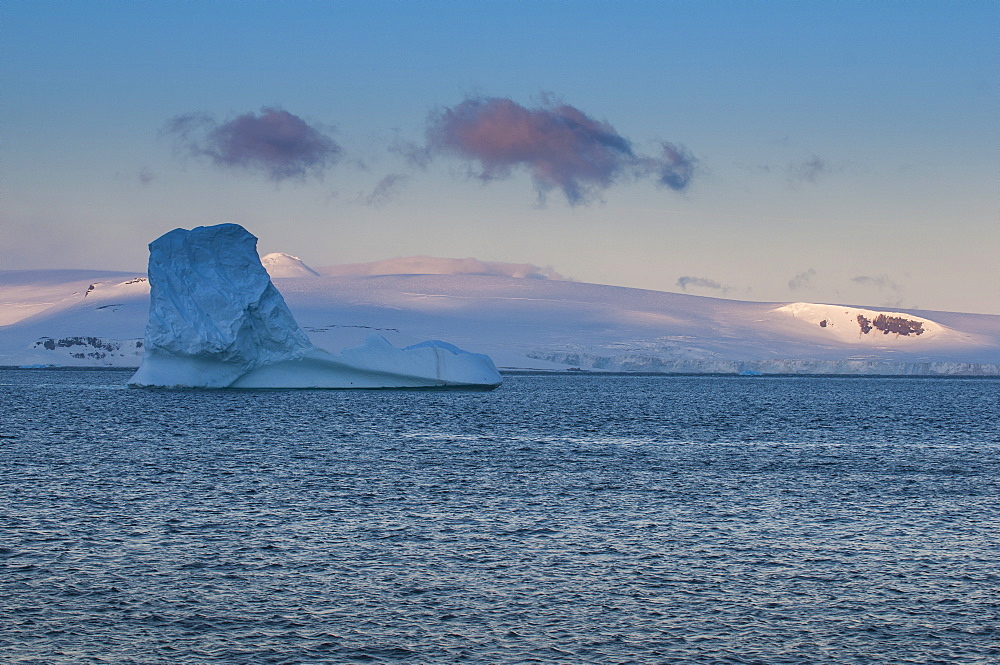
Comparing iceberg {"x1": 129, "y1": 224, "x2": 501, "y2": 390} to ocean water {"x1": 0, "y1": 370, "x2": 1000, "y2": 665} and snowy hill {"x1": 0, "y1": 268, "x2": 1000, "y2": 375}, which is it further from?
snowy hill {"x1": 0, "y1": 268, "x2": 1000, "y2": 375}

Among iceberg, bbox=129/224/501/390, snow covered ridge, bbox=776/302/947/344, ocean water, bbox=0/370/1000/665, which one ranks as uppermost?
snow covered ridge, bbox=776/302/947/344

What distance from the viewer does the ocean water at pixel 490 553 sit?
8508 millimetres

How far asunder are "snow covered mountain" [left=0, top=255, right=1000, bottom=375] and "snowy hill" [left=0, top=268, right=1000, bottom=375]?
0.58 ft

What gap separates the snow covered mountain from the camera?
10525 centimetres

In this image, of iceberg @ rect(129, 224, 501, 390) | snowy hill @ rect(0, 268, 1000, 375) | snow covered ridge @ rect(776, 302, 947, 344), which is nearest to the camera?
iceberg @ rect(129, 224, 501, 390)

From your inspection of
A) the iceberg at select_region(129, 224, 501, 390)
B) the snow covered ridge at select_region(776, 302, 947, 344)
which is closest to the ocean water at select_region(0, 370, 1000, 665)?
the iceberg at select_region(129, 224, 501, 390)

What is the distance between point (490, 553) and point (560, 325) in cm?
10319

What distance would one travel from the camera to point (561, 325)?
115 meters

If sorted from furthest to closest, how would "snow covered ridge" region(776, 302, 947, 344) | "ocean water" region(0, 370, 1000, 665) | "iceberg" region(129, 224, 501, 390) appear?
"snow covered ridge" region(776, 302, 947, 344), "iceberg" region(129, 224, 501, 390), "ocean water" region(0, 370, 1000, 665)

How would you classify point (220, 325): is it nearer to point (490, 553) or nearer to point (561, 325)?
point (490, 553)

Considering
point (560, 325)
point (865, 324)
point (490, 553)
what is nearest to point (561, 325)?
point (560, 325)

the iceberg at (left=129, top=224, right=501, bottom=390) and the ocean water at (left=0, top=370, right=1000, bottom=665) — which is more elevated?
the iceberg at (left=129, top=224, right=501, bottom=390)

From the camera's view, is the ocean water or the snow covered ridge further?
the snow covered ridge

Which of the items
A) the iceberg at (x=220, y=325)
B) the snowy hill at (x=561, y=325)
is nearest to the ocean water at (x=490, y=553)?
the iceberg at (x=220, y=325)
